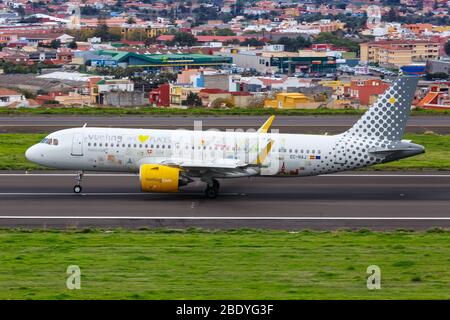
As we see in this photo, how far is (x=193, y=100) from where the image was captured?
4087 inches

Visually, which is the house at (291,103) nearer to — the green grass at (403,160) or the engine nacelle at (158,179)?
the green grass at (403,160)

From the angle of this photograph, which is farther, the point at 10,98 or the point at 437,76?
the point at 437,76

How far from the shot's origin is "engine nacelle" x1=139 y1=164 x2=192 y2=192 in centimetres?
4416

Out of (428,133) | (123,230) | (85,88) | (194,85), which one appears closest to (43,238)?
(123,230)

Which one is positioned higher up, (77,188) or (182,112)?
(182,112)

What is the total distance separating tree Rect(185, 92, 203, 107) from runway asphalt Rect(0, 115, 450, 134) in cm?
2801

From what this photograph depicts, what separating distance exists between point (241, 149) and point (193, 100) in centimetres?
5842

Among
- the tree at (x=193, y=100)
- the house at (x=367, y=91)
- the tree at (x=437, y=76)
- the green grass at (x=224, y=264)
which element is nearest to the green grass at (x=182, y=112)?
the tree at (x=193, y=100)

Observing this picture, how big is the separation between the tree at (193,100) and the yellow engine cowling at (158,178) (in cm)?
5682

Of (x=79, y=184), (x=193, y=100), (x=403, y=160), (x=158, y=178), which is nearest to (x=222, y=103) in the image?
(x=193, y=100)

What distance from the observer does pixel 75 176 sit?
167 ft

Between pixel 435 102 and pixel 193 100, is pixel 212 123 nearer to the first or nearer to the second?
pixel 435 102

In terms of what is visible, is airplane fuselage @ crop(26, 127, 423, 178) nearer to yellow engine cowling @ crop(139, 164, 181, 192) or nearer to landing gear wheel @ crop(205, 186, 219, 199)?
landing gear wheel @ crop(205, 186, 219, 199)

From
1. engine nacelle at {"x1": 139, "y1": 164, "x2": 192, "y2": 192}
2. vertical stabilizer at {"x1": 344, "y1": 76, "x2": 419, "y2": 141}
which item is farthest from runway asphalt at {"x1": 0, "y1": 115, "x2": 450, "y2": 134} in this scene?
engine nacelle at {"x1": 139, "y1": 164, "x2": 192, "y2": 192}
